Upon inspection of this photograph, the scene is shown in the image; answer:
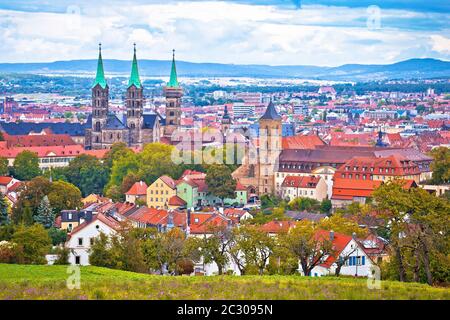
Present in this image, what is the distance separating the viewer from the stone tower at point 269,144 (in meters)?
79.8

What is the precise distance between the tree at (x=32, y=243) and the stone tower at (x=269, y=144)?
41.5 metres

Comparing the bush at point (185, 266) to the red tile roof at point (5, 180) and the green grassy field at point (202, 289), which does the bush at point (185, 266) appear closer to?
the green grassy field at point (202, 289)

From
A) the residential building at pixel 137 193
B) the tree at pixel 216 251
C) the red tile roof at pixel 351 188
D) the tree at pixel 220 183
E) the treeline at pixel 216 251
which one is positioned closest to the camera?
the treeline at pixel 216 251

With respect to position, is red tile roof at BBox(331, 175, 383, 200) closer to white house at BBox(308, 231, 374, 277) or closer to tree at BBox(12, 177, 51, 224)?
tree at BBox(12, 177, 51, 224)

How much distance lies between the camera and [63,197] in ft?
191

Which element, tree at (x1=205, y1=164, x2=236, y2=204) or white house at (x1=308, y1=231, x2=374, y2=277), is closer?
white house at (x1=308, y1=231, x2=374, y2=277)

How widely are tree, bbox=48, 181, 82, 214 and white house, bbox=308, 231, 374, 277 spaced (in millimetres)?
20784

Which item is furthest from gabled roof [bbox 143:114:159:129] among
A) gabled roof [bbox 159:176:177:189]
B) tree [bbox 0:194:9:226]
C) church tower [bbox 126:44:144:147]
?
tree [bbox 0:194:9:226]

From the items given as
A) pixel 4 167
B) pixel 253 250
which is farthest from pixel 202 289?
pixel 4 167

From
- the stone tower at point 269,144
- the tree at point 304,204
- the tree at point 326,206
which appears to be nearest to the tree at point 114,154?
the stone tower at point 269,144

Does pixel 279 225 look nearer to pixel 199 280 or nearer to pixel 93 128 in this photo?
pixel 199 280

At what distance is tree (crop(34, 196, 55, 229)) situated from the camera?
52.7 meters

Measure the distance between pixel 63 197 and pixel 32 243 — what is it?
2050cm
